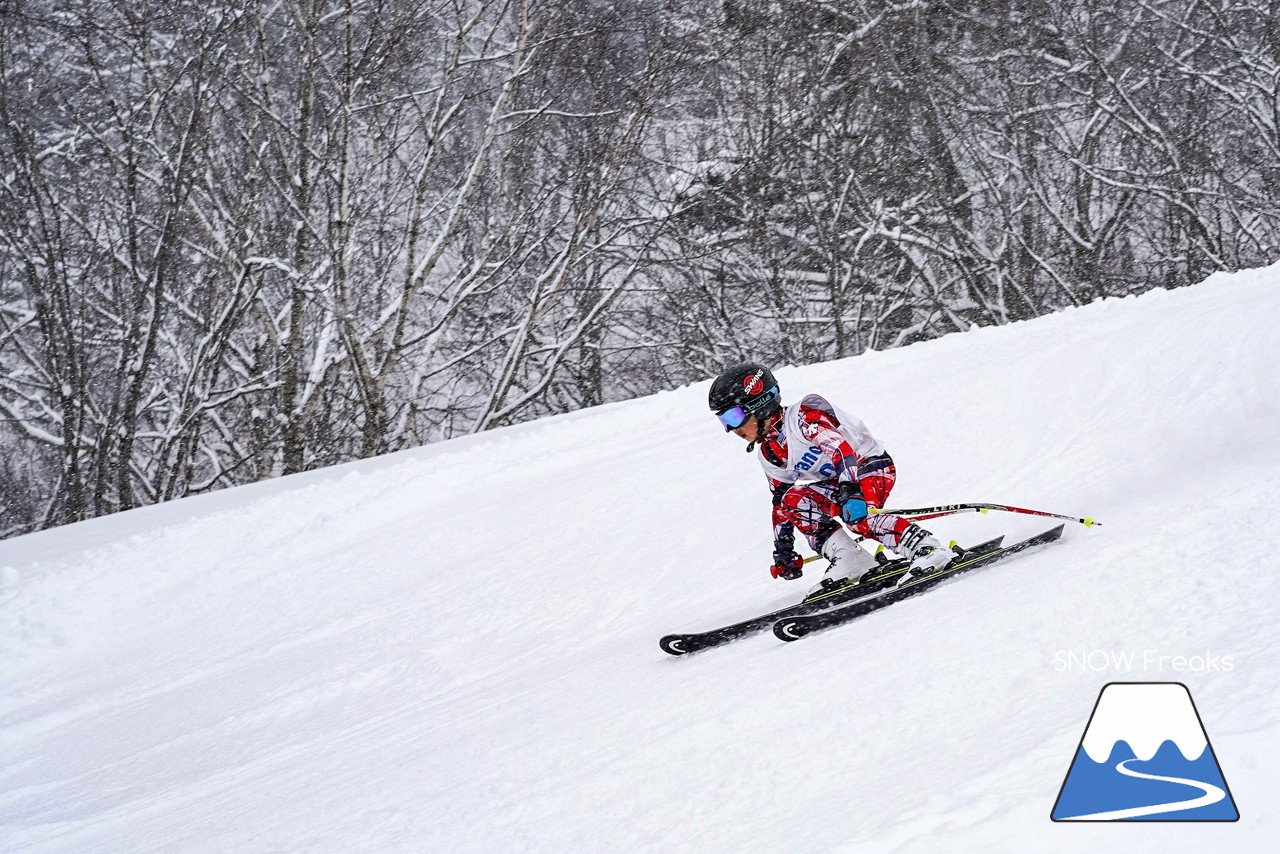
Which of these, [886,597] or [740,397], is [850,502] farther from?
[740,397]

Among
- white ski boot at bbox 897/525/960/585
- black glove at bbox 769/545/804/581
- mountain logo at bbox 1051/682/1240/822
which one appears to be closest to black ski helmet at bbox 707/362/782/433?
black glove at bbox 769/545/804/581

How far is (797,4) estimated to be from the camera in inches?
776

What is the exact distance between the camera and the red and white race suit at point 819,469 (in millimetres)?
4824

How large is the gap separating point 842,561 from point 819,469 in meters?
0.56

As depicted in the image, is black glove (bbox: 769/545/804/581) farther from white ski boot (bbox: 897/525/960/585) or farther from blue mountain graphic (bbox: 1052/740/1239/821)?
blue mountain graphic (bbox: 1052/740/1239/821)

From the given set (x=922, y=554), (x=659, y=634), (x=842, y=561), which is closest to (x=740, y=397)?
(x=842, y=561)

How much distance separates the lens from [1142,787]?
2.28m

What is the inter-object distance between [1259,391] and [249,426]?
1551 centimetres

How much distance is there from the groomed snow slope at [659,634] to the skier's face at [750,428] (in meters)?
1.04

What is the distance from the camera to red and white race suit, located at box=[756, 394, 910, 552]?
4824mm

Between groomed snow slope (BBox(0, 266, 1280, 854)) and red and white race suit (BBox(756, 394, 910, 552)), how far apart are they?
57cm

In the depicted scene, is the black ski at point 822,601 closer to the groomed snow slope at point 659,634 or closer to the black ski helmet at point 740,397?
the groomed snow slope at point 659,634

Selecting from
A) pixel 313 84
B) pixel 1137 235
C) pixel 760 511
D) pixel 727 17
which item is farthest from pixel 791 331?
pixel 760 511

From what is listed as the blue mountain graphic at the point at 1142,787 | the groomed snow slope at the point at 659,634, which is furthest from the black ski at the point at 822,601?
the blue mountain graphic at the point at 1142,787
